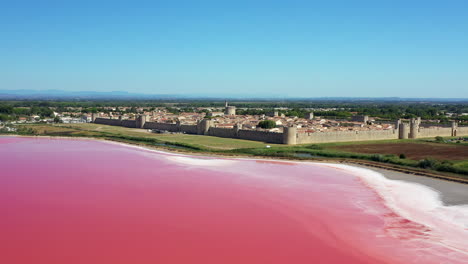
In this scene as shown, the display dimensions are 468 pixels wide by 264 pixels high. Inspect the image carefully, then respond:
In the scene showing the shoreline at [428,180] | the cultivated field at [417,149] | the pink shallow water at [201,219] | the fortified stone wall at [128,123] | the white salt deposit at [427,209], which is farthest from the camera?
the fortified stone wall at [128,123]

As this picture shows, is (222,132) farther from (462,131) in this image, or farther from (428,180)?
(462,131)

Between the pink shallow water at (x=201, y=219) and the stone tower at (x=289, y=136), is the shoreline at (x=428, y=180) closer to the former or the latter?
the pink shallow water at (x=201, y=219)

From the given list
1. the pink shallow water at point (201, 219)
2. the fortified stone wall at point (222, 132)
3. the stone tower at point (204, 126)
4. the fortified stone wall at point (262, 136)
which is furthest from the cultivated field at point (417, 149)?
the stone tower at point (204, 126)

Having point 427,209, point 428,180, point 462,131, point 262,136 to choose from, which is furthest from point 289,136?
point 462,131

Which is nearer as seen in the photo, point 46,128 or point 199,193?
point 199,193

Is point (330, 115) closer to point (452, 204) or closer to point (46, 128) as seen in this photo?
point (46, 128)

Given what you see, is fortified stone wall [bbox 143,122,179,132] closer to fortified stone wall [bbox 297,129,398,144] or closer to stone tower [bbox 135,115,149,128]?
stone tower [bbox 135,115,149,128]

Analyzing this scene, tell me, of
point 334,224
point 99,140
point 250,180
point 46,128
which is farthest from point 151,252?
point 46,128
